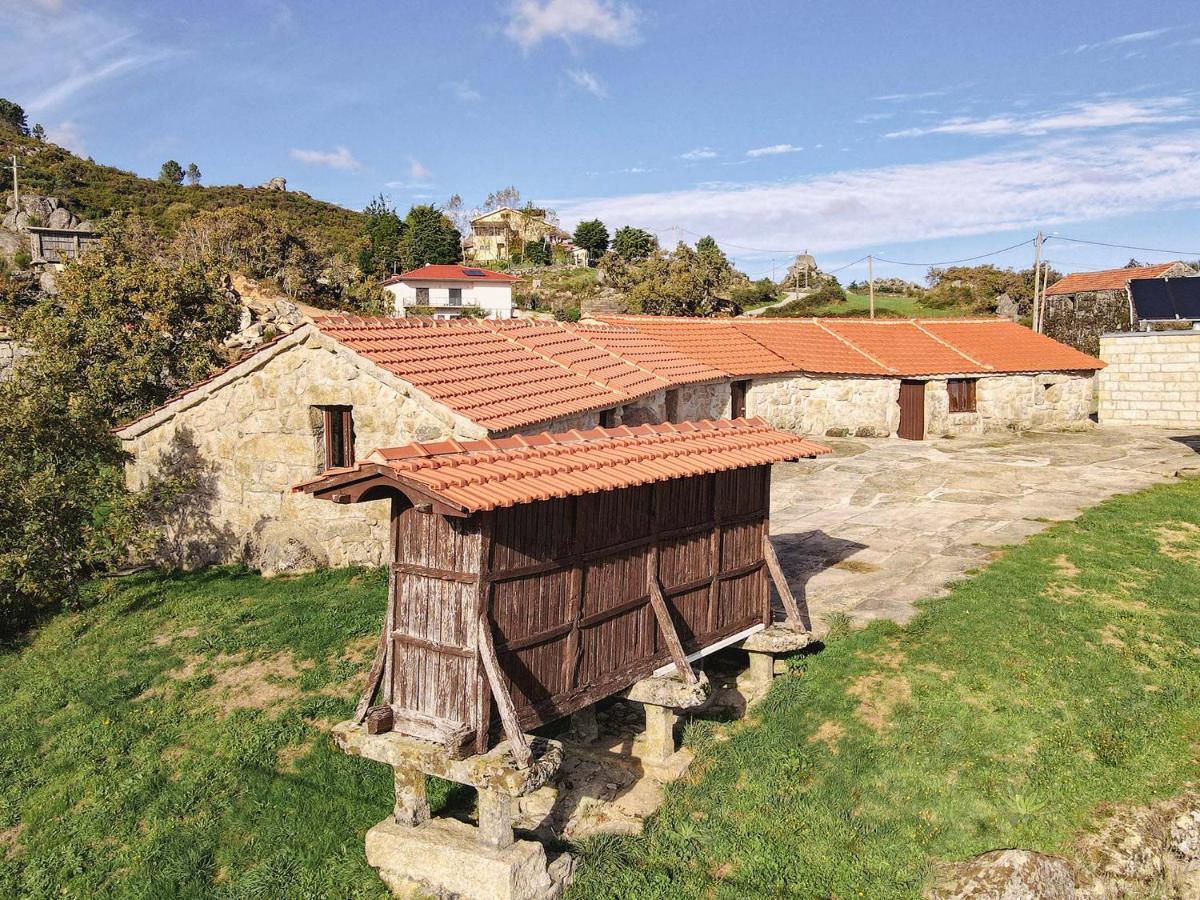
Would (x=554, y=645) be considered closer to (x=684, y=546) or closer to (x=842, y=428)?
(x=684, y=546)

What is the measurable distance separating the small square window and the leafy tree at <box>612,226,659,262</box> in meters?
45.1

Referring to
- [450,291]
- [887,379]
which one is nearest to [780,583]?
[887,379]

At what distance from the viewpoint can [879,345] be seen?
28.5 metres

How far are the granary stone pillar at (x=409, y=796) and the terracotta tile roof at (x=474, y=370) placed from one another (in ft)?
17.0

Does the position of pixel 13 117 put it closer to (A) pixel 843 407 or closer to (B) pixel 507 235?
(B) pixel 507 235

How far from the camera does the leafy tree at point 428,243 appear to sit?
6938 centimetres

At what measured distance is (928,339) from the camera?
2952 centimetres

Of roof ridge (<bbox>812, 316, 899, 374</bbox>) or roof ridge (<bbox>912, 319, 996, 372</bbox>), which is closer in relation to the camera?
roof ridge (<bbox>812, 316, 899, 374</bbox>)

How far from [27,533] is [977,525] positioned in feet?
47.6

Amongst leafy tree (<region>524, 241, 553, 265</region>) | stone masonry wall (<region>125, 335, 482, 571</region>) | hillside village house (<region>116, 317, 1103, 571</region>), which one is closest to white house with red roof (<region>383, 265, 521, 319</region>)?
leafy tree (<region>524, 241, 553, 265</region>)

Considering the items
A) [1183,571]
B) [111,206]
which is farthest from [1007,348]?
[111,206]

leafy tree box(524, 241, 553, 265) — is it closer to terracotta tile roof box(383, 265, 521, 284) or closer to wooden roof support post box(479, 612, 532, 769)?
terracotta tile roof box(383, 265, 521, 284)

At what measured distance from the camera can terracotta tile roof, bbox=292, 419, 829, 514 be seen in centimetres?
648

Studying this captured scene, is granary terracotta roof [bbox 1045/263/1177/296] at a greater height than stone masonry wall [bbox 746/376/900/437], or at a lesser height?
greater
